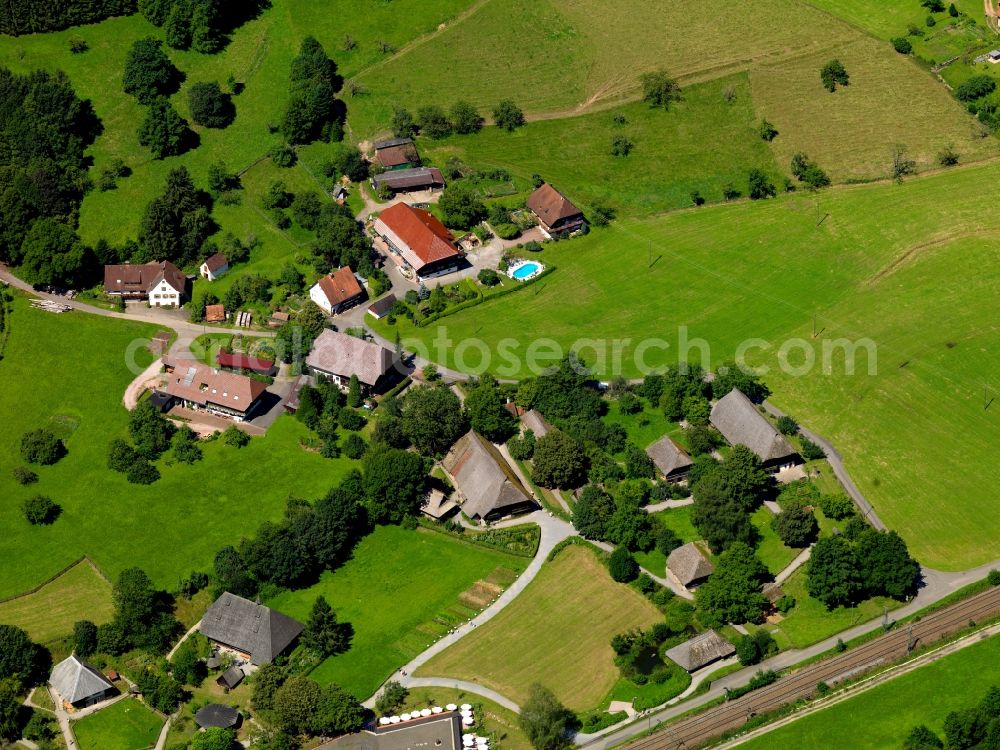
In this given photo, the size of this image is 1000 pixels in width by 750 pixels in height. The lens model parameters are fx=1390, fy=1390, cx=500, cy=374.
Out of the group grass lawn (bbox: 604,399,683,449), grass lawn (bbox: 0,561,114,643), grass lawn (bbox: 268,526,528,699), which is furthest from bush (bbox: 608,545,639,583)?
grass lawn (bbox: 0,561,114,643)

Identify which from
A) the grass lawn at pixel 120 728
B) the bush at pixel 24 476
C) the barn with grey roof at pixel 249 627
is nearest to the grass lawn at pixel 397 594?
the barn with grey roof at pixel 249 627

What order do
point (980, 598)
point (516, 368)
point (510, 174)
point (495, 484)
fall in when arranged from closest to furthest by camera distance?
point (980, 598), point (495, 484), point (516, 368), point (510, 174)

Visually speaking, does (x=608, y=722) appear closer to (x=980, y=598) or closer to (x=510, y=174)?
(x=980, y=598)

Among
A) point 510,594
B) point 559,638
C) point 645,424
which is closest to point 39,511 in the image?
point 510,594

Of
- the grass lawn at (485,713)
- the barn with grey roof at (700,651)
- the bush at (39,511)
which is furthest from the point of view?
the bush at (39,511)

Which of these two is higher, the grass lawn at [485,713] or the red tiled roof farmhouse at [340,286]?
the red tiled roof farmhouse at [340,286]

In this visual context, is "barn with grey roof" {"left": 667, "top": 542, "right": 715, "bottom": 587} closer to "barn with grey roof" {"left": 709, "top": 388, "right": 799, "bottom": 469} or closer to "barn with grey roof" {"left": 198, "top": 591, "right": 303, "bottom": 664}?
"barn with grey roof" {"left": 709, "top": 388, "right": 799, "bottom": 469}

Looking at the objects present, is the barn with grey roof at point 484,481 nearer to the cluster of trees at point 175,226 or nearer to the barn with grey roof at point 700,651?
the barn with grey roof at point 700,651

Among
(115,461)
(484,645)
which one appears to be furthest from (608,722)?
(115,461)
